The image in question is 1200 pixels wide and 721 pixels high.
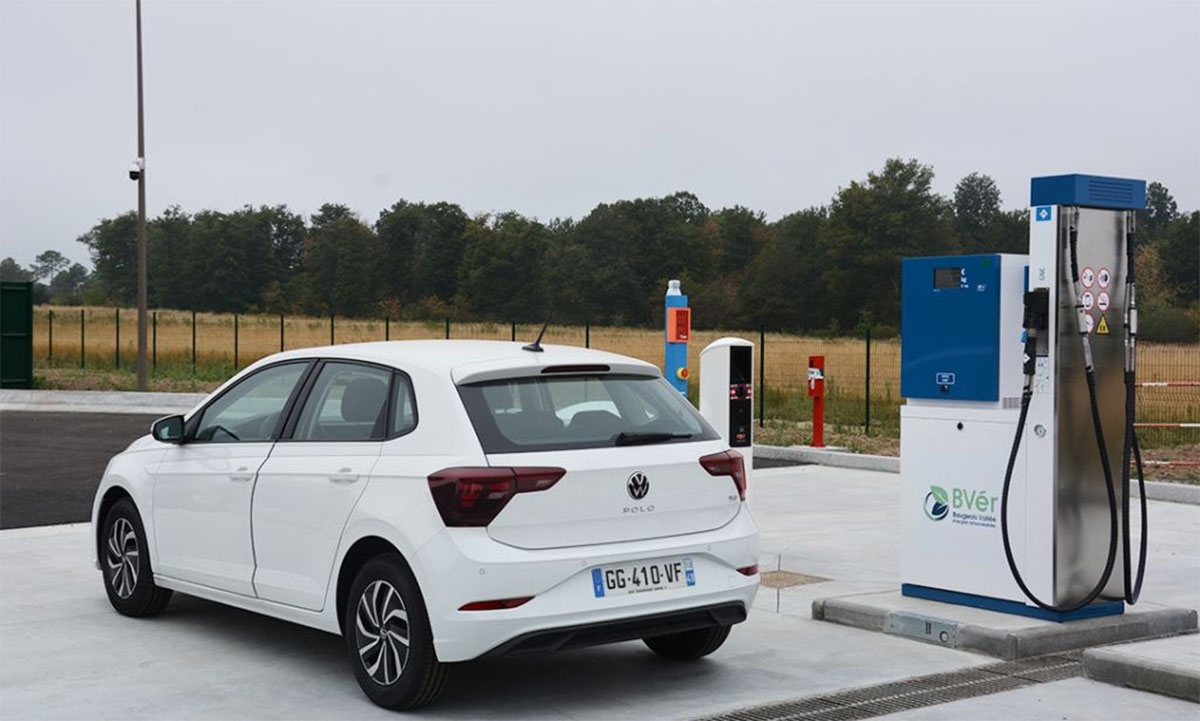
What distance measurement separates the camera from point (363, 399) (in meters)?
6.94

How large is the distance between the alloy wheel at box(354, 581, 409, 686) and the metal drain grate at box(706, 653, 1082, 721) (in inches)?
55.8

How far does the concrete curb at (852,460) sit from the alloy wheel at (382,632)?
32.6ft

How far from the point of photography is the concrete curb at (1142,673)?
661 centimetres

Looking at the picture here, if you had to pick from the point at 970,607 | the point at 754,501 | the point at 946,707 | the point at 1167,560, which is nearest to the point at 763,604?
the point at 970,607

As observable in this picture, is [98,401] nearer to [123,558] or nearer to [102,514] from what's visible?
[102,514]

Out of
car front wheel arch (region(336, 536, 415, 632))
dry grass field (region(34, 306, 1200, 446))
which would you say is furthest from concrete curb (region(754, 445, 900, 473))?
car front wheel arch (region(336, 536, 415, 632))

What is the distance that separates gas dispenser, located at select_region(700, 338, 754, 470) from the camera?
9.93 meters

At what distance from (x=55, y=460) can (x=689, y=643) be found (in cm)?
1214

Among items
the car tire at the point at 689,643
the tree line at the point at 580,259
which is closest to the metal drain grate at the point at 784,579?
the car tire at the point at 689,643

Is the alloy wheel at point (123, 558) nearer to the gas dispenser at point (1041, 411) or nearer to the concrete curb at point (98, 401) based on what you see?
the gas dispenser at point (1041, 411)

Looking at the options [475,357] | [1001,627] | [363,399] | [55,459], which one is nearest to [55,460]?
[55,459]

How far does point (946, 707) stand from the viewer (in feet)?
21.2

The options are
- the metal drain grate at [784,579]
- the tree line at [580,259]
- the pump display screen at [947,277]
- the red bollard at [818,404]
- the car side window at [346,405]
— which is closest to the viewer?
the car side window at [346,405]

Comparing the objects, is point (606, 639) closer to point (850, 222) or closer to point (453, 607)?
point (453, 607)
